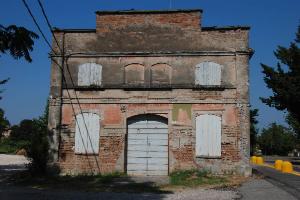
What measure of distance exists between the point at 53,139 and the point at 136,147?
4090 millimetres

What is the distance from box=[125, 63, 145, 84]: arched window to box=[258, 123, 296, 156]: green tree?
203 feet

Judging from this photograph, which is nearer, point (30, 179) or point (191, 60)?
point (30, 179)

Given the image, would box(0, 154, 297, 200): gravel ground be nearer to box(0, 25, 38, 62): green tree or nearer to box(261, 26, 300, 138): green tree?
box(0, 25, 38, 62): green tree

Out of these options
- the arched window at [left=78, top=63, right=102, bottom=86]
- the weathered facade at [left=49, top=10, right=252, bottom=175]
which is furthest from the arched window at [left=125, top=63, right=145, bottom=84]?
the arched window at [left=78, top=63, right=102, bottom=86]

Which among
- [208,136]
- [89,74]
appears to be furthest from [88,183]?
[208,136]

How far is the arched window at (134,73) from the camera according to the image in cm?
1956

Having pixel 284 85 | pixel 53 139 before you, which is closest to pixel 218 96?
pixel 53 139

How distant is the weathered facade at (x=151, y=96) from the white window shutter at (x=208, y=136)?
0.05 metres

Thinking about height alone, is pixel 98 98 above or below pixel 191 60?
below

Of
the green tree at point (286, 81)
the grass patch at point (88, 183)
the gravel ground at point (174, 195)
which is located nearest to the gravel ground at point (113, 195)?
the gravel ground at point (174, 195)

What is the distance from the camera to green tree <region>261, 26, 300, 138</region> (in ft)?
120

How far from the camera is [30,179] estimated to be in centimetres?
1747

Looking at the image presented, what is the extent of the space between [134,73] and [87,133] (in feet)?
12.2

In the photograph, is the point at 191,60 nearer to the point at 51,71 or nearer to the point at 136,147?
the point at 136,147
